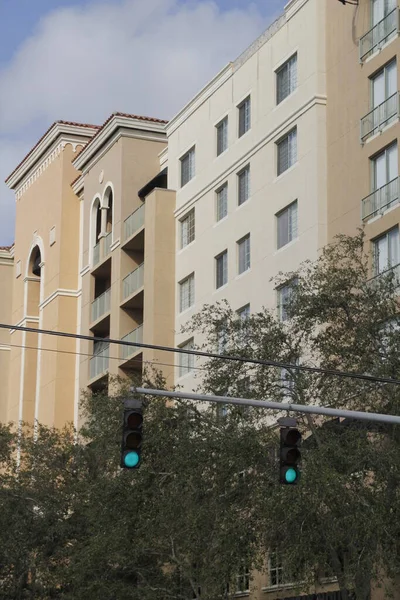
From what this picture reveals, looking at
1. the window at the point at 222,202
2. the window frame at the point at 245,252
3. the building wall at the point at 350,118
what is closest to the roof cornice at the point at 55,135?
the window at the point at 222,202

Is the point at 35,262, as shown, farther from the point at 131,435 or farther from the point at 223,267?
the point at 131,435

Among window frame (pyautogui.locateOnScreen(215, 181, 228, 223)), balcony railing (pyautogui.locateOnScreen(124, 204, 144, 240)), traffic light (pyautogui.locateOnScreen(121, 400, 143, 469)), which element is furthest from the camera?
balcony railing (pyautogui.locateOnScreen(124, 204, 144, 240))

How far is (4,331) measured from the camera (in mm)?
77188

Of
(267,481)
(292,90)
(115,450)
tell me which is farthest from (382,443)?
(292,90)

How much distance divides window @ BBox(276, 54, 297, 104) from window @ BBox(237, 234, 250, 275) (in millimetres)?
5517

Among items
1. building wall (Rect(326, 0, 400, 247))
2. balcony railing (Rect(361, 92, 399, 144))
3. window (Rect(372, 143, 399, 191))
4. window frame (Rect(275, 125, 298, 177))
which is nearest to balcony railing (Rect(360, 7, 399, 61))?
building wall (Rect(326, 0, 400, 247))

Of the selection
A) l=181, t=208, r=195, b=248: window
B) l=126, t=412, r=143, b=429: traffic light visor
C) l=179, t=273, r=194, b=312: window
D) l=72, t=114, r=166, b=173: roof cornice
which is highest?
l=72, t=114, r=166, b=173: roof cornice

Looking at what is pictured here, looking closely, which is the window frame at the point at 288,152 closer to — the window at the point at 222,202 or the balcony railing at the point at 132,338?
the window at the point at 222,202

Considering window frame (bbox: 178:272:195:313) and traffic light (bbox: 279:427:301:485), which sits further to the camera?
window frame (bbox: 178:272:195:313)

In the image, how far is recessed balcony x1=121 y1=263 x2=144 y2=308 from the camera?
57375 mm

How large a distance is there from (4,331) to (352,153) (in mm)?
38970

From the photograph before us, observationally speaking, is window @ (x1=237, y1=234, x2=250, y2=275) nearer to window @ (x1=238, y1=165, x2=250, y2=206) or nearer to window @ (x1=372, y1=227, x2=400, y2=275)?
window @ (x1=238, y1=165, x2=250, y2=206)

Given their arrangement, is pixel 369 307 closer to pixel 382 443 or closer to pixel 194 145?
pixel 382 443

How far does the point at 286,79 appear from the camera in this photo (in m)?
47.9
